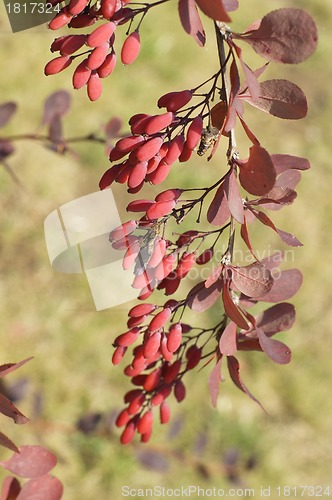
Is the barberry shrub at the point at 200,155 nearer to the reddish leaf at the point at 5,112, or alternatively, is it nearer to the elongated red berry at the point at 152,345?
the elongated red berry at the point at 152,345

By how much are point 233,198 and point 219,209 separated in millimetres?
47

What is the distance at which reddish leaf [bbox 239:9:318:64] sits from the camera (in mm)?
570

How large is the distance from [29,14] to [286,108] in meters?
0.28

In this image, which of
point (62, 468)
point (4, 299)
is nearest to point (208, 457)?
point (62, 468)

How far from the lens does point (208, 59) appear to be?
3119mm

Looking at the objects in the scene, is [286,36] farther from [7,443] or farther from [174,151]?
[7,443]

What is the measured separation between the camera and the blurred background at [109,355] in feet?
6.15

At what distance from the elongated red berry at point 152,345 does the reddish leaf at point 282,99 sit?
266 mm

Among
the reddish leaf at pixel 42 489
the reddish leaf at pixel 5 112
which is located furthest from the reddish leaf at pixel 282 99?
the reddish leaf at pixel 5 112

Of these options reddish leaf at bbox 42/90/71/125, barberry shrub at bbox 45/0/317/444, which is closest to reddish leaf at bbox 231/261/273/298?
barberry shrub at bbox 45/0/317/444

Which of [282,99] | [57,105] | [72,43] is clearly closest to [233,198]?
[282,99]

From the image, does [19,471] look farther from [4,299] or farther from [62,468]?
[4,299]

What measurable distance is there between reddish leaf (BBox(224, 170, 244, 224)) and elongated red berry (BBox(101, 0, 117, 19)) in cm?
18

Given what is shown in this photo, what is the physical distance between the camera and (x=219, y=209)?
69 cm
